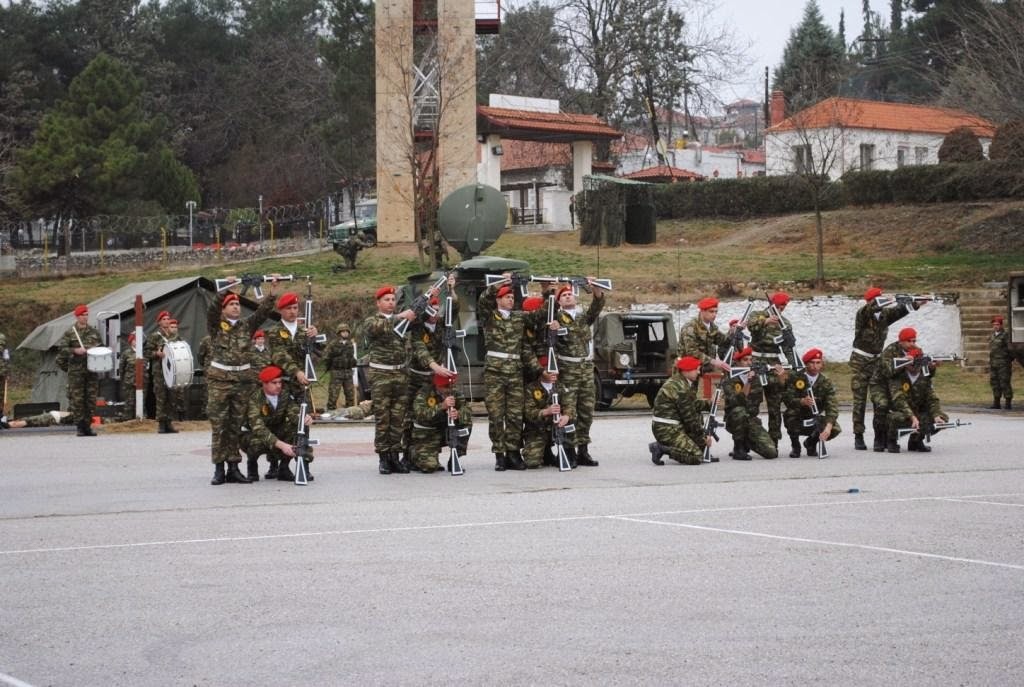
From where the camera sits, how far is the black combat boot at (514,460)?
55.5ft

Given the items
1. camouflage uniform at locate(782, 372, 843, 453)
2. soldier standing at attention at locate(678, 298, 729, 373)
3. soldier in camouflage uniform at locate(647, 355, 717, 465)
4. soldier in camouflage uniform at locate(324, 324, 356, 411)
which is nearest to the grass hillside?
soldier in camouflage uniform at locate(324, 324, 356, 411)

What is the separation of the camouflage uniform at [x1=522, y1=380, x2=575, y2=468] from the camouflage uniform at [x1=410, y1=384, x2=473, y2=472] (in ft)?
2.43

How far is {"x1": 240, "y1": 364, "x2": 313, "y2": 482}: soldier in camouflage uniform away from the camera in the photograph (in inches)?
608

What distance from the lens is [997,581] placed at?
9.58m

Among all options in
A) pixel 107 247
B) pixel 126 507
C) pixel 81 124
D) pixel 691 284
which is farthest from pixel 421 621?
pixel 81 124

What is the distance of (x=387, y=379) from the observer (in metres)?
16.3

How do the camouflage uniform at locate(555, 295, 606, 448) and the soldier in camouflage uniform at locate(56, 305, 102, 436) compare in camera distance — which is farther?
the soldier in camouflage uniform at locate(56, 305, 102, 436)

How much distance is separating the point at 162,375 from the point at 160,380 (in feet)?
0.76

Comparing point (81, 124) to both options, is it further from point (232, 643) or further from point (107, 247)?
point (232, 643)

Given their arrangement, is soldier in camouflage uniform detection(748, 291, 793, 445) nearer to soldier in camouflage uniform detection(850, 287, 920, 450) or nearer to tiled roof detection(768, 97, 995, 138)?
soldier in camouflage uniform detection(850, 287, 920, 450)

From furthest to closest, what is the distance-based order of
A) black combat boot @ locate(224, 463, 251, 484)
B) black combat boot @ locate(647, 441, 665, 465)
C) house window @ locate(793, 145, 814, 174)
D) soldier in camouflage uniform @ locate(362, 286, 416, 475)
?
house window @ locate(793, 145, 814, 174), black combat boot @ locate(647, 441, 665, 465), soldier in camouflage uniform @ locate(362, 286, 416, 475), black combat boot @ locate(224, 463, 251, 484)

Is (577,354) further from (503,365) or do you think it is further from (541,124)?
(541,124)

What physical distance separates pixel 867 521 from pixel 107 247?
4383 cm

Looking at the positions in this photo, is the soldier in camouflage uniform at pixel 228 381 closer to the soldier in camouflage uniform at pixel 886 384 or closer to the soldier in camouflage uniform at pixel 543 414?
the soldier in camouflage uniform at pixel 543 414
